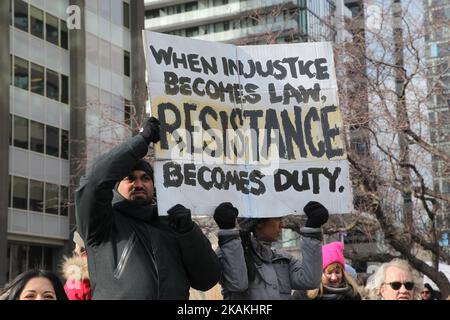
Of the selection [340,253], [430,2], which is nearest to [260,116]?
[340,253]

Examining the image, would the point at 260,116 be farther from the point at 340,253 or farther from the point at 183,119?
the point at 340,253

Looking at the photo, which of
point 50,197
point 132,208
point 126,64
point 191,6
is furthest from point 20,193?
point 191,6

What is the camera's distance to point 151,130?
4086 millimetres

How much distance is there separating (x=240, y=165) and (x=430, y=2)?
9.49 metres

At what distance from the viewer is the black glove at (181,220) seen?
3.85 meters

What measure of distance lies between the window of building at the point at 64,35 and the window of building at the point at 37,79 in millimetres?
1828

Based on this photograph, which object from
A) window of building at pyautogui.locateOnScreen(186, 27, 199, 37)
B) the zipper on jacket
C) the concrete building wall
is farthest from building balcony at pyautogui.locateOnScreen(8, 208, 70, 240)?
window of building at pyautogui.locateOnScreen(186, 27, 199, 37)

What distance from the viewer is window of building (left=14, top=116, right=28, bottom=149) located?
1086 inches

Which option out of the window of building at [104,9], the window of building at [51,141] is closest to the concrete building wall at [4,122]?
the window of building at [51,141]

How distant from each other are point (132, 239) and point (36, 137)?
25604 millimetres

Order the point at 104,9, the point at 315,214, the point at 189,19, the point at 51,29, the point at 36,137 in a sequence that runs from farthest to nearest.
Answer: the point at 189,19
the point at 104,9
the point at 51,29
the point at 36,137
the point at 315,214

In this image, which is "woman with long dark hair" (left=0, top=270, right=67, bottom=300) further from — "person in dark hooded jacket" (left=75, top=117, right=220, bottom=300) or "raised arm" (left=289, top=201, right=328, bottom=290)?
"raised arm" (left=289, top=201, right=328, bottom=290)

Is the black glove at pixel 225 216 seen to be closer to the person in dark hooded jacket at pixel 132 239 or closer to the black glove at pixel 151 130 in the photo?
the person in dark hooded jacket at pixel 132 239

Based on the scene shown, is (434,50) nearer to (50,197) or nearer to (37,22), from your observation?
(50,197)
